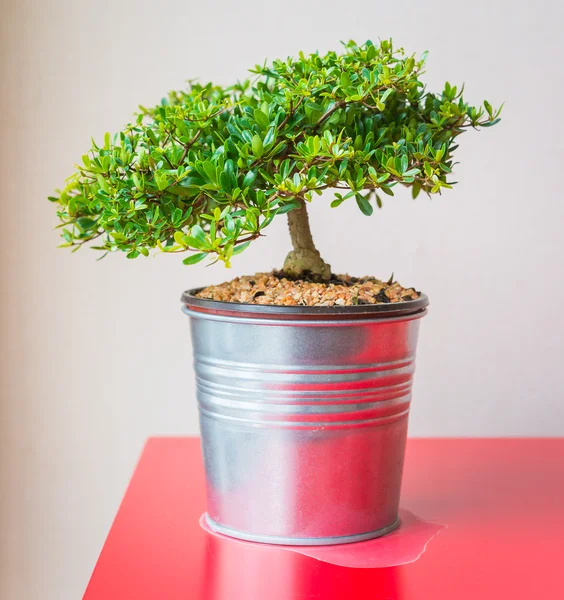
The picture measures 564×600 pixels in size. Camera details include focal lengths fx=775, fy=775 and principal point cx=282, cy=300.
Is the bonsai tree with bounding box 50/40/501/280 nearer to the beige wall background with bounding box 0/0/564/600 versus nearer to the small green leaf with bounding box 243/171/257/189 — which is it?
the small green leaf with bounding box 243/171/257/189

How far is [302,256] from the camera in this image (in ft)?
3.40

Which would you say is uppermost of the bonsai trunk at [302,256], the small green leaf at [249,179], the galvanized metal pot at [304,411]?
the small green leaf at [249,179]

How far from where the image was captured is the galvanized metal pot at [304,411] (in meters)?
0.89

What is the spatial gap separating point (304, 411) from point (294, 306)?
0.41 ft

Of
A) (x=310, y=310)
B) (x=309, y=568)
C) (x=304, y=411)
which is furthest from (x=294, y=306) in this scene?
(x=309, y=568)

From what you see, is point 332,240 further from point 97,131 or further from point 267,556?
point 267,556

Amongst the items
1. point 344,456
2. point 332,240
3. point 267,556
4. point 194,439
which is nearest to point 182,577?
point 267,556

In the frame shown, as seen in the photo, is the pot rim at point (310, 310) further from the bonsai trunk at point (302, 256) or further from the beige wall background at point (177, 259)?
the beige wall background at point (177, 259)

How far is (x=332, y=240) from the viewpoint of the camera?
1806 mm

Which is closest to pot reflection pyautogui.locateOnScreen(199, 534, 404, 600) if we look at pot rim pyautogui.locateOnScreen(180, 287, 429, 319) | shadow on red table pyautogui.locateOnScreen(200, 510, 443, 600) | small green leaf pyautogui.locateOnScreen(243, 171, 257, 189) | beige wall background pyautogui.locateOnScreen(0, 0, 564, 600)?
shadow on red table pyautogui.locateOnScreen(200, 510, 443, 600)

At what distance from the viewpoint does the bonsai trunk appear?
40.5 inches

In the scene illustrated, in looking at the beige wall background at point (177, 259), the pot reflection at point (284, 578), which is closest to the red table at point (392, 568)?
the pot reflection at point (284, 578)

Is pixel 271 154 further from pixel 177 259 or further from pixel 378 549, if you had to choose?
pixel 177 259

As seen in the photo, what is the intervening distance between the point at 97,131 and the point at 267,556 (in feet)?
3.84
